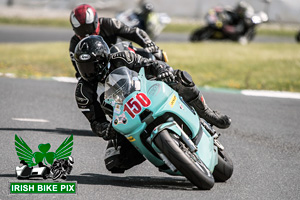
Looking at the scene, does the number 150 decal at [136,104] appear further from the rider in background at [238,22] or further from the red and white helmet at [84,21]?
the rider in background at [238,22]

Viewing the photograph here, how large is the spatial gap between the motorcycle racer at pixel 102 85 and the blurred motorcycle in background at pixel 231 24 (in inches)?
526

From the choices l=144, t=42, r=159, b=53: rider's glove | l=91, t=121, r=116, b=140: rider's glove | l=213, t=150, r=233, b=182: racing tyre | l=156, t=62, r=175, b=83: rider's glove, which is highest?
l=156, t=62, r=175, b=83: rider's glove

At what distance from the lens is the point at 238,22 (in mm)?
19406

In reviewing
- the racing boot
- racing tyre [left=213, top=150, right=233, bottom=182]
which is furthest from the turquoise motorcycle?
the racing boot

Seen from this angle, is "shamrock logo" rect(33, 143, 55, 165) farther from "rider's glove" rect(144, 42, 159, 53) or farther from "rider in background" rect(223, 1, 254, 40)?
"rider in background" rect(223, 1, 254, 40)

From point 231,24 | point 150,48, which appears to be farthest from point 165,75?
point 231,24

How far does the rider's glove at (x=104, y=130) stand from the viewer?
5184 mm

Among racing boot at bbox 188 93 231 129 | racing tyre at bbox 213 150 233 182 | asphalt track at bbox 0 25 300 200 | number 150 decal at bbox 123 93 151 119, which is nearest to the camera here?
number 150 decal at bbox 123 93 151 119

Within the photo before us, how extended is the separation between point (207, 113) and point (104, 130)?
1.27 m

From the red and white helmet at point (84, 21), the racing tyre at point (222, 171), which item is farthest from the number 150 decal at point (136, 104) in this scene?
the red and white helmet at point (84, 21)

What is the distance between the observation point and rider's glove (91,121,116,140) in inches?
204

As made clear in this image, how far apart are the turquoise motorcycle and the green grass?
652 cm

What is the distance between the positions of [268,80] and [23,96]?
16.8ft

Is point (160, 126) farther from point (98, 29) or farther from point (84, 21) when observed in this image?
point (98, 29)
